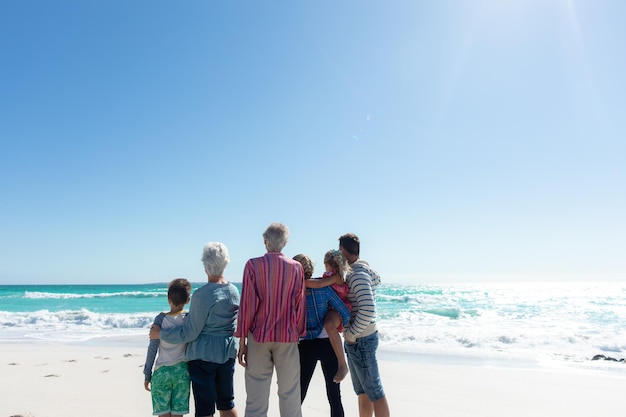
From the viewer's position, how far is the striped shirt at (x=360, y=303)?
298 centimetres

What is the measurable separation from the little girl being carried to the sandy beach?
183 centimetres

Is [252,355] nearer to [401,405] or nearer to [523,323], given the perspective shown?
[401,405]

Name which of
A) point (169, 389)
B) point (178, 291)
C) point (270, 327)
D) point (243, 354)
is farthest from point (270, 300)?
A: point (169, 389)

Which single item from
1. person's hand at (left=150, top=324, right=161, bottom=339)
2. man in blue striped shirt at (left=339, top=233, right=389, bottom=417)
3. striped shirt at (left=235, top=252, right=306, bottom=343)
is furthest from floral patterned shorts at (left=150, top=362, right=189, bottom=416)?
man in blue striped shirt at (left=339, top=233, right=389, bottom=417)

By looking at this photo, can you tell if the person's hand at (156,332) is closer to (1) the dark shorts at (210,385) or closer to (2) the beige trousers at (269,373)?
(1) the dark shorts at (210,385)

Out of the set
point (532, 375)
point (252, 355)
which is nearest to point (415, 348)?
point (532, 375)

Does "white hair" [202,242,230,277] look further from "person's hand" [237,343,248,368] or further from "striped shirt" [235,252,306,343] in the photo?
"person's hand" [237,343,248,368]

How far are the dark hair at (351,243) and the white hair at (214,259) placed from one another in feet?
3.12

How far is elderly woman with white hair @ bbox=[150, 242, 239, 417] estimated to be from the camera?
2713mm

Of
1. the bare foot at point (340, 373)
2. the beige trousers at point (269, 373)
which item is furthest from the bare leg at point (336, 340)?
the beige trousers at point (269, 373)

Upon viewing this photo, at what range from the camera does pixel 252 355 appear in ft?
9.03

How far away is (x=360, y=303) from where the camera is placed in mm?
3016

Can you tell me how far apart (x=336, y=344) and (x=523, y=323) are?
15.9 m

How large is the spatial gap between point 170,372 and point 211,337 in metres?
0.40
